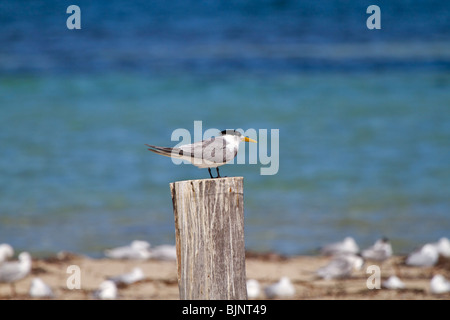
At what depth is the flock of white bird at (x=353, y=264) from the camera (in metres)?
5.98

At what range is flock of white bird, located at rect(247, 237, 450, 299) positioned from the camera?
5.98 meters

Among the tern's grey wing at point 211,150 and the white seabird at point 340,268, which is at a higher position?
the tern's grey wing at point 211,150

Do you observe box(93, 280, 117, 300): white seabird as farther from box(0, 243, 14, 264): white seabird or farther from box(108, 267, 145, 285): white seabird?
box(0, 243, 14, 264): white seabird

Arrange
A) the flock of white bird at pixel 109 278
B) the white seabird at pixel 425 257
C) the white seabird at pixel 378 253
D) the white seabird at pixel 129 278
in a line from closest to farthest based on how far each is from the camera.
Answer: the flock of white bird at pixel 109 278 → the white seabird at pixel 129 278 → the white seabird at pixel 425 257 → the white seabird at pixel 378 253

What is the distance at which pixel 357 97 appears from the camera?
14.6 metres

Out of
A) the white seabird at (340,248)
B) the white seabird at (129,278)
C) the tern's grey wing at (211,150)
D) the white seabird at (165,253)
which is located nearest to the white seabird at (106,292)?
the white seabird at (129,278)

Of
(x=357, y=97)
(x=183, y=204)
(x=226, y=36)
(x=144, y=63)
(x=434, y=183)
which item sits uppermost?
(x=226, y=36)

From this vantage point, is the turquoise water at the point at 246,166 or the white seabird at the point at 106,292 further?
the turquoise water at the point at 246,166

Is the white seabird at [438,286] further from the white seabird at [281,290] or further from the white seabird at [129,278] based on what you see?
the white seabird at [129,278]

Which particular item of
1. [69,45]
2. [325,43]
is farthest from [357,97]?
[69,45]

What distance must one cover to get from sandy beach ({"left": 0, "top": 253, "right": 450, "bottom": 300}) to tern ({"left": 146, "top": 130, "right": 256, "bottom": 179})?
8.43ft

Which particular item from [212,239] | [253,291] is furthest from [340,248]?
[212,239]
